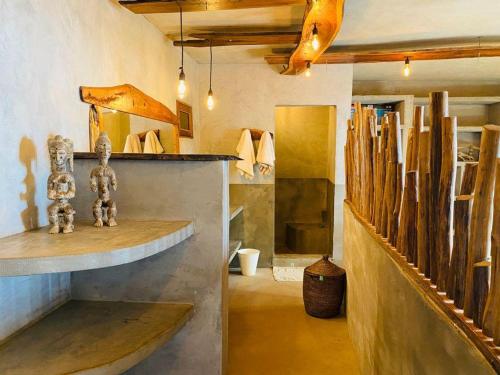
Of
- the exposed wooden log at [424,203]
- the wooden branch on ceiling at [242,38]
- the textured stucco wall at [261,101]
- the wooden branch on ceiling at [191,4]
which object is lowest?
the exposed wooden log at [424,203]

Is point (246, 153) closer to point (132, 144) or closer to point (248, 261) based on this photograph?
point (248, 261)

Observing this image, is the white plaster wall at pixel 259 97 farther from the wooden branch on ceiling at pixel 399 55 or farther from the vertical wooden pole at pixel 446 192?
the vertical wooden pole at pixel 446 192

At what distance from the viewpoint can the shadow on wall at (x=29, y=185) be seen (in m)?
1.41

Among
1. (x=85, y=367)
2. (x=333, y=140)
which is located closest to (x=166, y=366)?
(x=85, y=367)

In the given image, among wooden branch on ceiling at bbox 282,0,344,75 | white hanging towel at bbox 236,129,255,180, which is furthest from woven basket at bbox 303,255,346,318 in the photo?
wooden branch on ceiling at bbox 282,0,344,75

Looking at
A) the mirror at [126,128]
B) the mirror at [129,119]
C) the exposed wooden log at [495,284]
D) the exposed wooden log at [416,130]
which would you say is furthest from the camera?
the mirror at [126,128]

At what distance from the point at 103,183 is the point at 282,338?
200 centimetres

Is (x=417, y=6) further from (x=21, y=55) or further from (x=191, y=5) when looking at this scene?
(x=21, y=55)

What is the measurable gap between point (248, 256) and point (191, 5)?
2.72 metres

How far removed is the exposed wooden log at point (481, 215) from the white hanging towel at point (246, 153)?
3.37m

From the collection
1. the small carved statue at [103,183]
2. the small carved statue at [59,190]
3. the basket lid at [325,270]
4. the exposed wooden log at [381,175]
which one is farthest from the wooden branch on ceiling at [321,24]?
the basket lid at [325,270]

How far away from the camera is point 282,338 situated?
2.76 metres

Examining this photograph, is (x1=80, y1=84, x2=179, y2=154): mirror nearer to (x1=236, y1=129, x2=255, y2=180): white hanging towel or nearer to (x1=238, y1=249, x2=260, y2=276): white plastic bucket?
(x1=236, y1=129, x2=255, y2=180): white hanging towel

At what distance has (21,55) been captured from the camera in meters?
1.40
